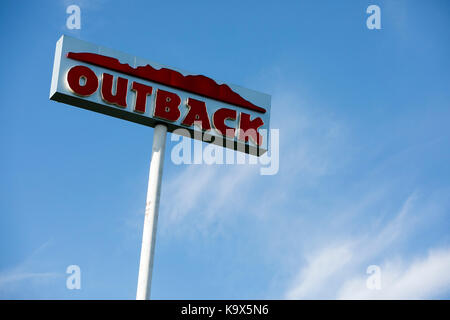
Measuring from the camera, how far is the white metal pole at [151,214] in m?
21.9

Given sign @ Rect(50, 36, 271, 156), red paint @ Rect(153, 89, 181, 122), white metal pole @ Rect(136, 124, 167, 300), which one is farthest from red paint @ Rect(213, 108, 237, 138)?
white metal pole @ Rect(136, 124, 167, 300)

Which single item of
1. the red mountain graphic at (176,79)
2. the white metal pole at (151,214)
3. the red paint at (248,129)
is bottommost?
the white metal pole at (151,214)

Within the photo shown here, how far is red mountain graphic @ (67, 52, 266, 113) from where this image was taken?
24.5 metres

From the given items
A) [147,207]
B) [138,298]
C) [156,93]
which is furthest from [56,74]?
[138,298]

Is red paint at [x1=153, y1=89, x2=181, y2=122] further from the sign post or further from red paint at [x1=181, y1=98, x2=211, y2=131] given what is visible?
red paint at [x1=181, y1=98, x2=211, y2=131]

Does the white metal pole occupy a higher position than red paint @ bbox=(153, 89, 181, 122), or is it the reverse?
red paint @ bbox=(153, 89, 181, 122)

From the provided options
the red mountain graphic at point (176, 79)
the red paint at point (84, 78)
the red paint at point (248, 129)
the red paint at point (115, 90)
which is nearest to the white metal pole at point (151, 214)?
the red paint at point (115, 90)

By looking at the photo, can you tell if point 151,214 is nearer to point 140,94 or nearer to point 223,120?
point 140,94

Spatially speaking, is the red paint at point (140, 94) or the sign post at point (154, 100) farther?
the red paint at point (140, 94)

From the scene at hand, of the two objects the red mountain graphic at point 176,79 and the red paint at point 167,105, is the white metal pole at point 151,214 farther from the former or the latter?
the red mountain graphic at point 176,79

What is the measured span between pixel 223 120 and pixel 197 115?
3.52 ft

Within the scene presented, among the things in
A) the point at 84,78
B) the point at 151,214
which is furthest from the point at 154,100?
the point at 151,214

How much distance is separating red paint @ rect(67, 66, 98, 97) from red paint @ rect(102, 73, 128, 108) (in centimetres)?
33
